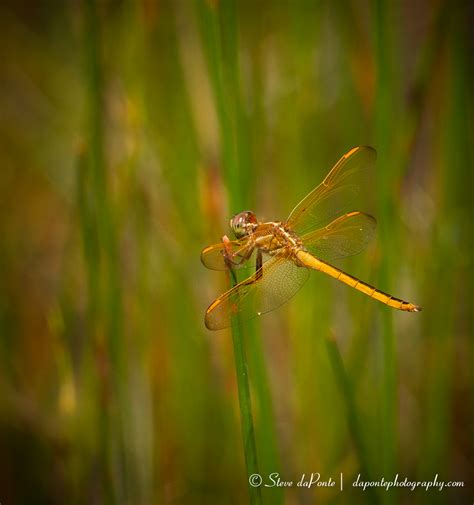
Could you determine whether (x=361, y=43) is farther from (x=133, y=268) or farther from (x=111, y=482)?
(x=111, y=482)

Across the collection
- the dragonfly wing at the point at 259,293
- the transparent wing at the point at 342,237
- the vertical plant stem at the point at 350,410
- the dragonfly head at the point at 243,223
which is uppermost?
the dragonfly head at the point at 243,223

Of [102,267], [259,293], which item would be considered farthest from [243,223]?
[102,267]

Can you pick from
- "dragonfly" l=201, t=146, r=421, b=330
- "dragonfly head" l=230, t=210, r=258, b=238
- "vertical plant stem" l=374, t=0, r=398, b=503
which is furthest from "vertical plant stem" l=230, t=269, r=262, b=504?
"vertical plant stem" l=374, t=0, r=398, b=503

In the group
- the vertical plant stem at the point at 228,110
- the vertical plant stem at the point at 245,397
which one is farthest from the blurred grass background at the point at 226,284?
the vertical plant stem at the point at 245,397

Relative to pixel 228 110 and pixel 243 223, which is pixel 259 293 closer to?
pixel 243 223

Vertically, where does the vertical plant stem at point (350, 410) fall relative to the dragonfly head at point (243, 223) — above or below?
below

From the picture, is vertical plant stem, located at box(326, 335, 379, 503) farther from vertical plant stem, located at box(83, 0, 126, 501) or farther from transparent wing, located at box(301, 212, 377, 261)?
vertical plant stem, located at box(83, 0, 126, 501)

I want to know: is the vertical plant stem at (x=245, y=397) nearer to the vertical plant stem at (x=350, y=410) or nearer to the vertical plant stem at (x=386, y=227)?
the vertical plant stem at (x=350, y=410)
